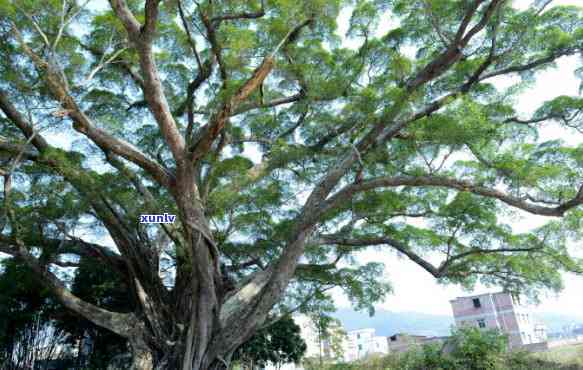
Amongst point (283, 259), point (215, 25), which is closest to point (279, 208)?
point (283, 259)

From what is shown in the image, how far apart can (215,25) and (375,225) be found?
3.73 meters

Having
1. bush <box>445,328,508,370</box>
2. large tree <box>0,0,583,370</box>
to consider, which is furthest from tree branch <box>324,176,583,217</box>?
bush <box>445,328,508,370</box>

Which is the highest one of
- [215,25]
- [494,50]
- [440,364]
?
[215,25]

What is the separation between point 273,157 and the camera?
6254mm

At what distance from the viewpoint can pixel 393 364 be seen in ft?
23.2

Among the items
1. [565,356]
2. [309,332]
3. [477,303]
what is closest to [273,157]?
[565,356]

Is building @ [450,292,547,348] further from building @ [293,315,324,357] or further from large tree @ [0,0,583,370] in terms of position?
large tree @ [0,0,583,370]

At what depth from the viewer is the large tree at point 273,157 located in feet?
15.8

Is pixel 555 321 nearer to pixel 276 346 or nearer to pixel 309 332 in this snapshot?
pixel 309 332

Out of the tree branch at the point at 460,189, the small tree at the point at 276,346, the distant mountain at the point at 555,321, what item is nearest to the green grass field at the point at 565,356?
the tree branch at the point at 460,189

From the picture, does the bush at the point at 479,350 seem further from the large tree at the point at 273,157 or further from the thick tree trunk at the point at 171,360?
the thick tree trunk at the point at 171,360

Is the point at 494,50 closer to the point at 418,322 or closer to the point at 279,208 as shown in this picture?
the point at 279,208

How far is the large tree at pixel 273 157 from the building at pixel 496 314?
21782 millimetres

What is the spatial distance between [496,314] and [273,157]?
2494cm
